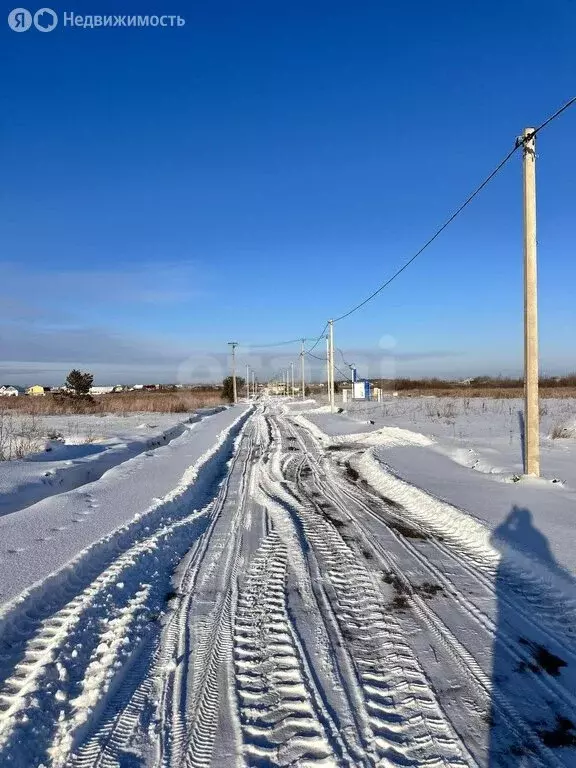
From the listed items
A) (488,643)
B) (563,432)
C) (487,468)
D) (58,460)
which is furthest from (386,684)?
(563,432)

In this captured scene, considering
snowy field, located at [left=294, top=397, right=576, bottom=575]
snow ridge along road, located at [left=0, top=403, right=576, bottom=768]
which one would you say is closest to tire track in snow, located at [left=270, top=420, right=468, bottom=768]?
snow ridge along road, located at [left=0, top=403, right=576, bottom=768]

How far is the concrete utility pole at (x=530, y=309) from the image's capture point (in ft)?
30.4

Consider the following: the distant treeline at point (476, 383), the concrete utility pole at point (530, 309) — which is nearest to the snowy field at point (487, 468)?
the concrete utility pole at point (530, 309)

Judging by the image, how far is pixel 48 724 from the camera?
2.76m

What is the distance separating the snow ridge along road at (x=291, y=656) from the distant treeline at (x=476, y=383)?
7882 cm

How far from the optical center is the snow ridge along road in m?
2.61

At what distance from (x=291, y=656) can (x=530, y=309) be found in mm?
8073

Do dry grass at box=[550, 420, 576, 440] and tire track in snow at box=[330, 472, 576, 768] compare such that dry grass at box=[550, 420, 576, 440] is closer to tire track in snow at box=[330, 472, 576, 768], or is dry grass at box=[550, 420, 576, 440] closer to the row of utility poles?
the row of utility poles

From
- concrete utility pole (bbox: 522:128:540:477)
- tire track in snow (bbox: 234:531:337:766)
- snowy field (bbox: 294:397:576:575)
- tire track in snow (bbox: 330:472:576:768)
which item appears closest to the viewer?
tire track in snow (bbox: 234:531:337:766)

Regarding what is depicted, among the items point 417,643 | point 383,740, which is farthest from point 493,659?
point 383,740

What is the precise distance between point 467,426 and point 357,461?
10.0 m

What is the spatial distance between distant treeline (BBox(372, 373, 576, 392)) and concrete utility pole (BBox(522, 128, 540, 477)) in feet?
243

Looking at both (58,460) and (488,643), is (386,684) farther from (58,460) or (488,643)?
(58,460)

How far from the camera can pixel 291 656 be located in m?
3.48
